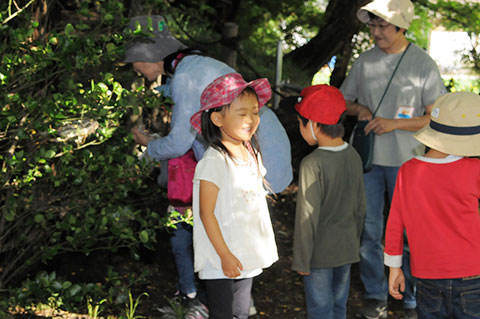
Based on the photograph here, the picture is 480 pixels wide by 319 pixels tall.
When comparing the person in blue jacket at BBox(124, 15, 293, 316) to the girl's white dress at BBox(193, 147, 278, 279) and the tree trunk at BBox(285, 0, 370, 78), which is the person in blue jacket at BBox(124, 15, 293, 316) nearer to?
the girl's white dress at BBox(193, 147, 278, 279)

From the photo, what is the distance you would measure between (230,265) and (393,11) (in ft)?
6.93

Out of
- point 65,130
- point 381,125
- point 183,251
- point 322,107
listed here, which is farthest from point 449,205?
point 65,130

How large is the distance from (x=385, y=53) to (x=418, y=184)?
5.51 feet

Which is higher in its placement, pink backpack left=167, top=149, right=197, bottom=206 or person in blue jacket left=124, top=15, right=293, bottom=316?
person in blue jacket left=124, top=15, right=293, bottom=316

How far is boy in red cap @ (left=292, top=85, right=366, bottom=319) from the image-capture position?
369 cm

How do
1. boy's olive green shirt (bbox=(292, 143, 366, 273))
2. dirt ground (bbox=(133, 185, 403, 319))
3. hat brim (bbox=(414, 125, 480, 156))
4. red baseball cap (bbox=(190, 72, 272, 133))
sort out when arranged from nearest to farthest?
hat brim (bbox=(414, 125, 480, 156)), red baseball cap (bbox=(190, 72, 272, 133)), boy's olive green shirt (bbox=(292, 143, 366, 273)), dirt ground (bbox=(133, 185, 403, 319))

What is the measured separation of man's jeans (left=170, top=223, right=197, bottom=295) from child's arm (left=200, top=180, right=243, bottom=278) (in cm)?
120

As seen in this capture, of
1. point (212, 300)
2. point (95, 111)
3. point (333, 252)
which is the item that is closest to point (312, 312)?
point (333, 252)

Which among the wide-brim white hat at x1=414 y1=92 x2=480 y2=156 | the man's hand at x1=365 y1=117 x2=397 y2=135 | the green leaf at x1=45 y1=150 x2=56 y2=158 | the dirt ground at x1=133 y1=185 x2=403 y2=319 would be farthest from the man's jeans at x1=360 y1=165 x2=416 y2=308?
the green leaf at x1=45 y1=150 x2=56 y2=158

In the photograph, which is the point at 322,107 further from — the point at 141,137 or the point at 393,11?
the point at 141,137

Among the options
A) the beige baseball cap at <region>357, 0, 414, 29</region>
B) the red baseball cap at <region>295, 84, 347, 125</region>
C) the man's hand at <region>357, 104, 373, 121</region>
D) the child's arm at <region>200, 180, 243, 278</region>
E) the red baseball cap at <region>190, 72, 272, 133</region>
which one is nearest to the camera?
the child's arm at <region>200, 180, 243, 278</region>

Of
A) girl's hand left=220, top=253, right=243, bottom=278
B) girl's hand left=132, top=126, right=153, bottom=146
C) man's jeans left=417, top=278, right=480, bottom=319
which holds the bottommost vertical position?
man's jeans left=417, top=278, right=480, bottom=319

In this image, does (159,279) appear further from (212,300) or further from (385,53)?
(385,53)

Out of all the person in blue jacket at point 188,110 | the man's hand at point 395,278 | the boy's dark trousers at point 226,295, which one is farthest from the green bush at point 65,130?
the man's hand at point 395,278
